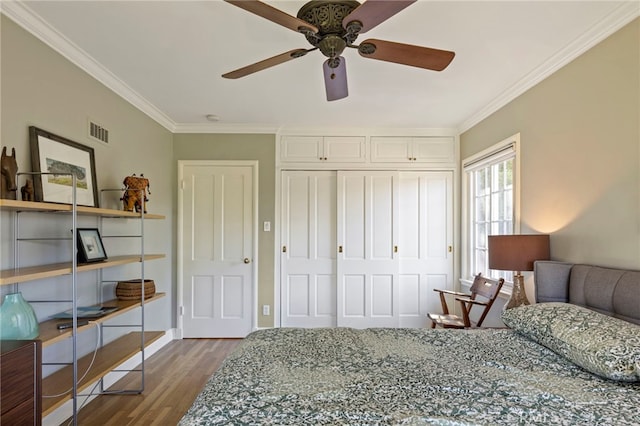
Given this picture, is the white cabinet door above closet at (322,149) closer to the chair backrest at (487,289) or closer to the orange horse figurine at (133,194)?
the orange horse figurine at (133,194)

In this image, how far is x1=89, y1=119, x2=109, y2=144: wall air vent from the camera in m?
2.49

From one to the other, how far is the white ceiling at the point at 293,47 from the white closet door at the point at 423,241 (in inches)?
33.4

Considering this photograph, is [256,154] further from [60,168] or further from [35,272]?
[35,272]

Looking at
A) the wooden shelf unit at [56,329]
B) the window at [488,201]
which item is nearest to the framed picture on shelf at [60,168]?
the wooden shelf unit at [56,329]

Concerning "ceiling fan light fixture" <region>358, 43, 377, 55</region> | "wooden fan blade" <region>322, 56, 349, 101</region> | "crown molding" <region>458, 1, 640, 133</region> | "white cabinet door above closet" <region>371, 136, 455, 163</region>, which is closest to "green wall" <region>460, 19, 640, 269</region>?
"crown molding" <region>458, 1, 640, 133</region>

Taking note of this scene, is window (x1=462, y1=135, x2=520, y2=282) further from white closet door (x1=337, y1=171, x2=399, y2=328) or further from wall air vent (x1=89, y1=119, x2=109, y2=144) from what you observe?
wall air vent (x1=89, y1=119, x2=109, y2=144)

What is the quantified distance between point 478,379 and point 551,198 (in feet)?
5.39

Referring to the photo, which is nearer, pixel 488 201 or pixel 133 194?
pixel 133 194

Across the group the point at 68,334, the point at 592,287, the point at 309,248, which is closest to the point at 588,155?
the point at 592,287

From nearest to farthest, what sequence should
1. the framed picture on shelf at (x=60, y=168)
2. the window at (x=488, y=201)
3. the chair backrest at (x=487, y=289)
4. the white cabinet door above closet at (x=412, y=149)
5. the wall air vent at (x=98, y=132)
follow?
the framed picture on shelf at (x=60, y=168)
the wall air vent at (x=98, y=132)
the chair backrest at (x=487, y=289)
the window at (x=488, y=201)
the white cabinet door above closet at (x=412, y=149)

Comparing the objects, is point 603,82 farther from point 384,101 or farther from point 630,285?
point 384,101

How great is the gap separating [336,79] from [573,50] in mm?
1506

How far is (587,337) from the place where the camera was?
138 centimetres

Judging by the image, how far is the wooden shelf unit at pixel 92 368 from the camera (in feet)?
5.90
